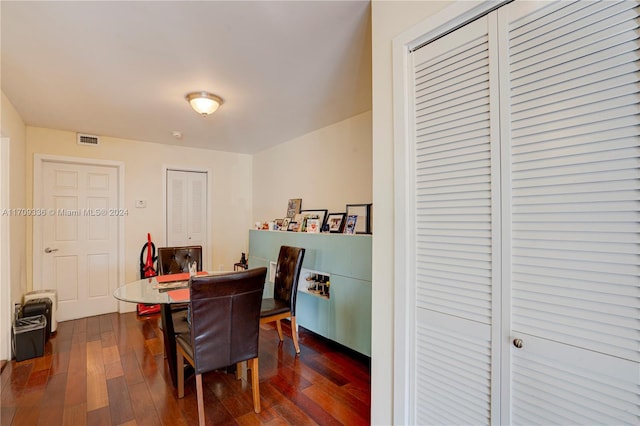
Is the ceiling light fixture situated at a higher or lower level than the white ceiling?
lower

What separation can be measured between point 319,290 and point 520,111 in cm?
261

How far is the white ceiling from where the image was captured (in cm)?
165

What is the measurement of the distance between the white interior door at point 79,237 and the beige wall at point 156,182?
164 millimetres

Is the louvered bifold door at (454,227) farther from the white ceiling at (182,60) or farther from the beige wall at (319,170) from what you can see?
the beige wall at (319,170)

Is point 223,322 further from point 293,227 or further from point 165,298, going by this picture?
point 293,227

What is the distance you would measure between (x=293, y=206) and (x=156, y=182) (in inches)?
83.1

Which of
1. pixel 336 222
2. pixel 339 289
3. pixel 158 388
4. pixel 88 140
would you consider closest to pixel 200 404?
pixel 158 388

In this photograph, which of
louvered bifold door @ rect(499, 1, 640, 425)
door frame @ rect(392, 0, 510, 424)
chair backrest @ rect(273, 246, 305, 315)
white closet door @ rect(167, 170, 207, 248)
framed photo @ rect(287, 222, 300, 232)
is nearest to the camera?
louvered bifold door @ rect(499, 1, 640, 425)

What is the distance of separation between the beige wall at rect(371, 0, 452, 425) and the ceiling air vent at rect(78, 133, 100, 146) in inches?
160

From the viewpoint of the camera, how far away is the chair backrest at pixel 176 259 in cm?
316

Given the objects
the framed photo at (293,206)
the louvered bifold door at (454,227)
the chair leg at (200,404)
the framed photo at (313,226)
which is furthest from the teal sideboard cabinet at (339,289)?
the chair leg at (200,404)

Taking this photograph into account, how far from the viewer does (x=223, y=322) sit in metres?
1.87

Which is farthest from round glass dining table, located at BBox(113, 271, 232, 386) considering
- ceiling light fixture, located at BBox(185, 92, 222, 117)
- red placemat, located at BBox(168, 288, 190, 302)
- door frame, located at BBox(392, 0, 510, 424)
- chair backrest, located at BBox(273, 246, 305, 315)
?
ceiling light fixture, located at BBox(185, 92, 222, 117)

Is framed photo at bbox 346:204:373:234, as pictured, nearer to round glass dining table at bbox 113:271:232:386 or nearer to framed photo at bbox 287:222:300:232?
framed photo at bbox 287:222:300:232
